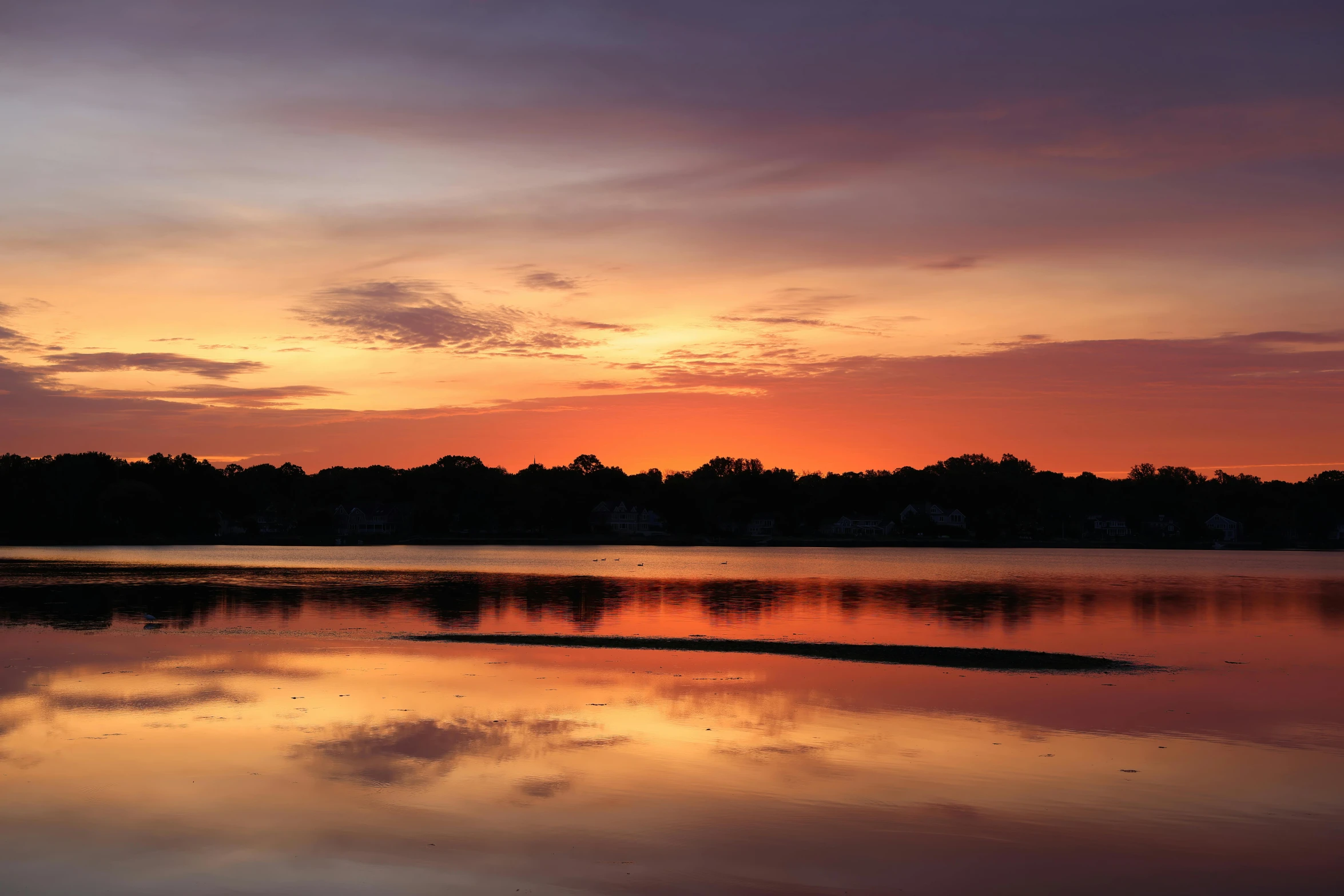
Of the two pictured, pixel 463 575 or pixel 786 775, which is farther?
pixel 463 575

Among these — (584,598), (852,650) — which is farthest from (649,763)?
(584,598)

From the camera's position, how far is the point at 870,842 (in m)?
15.2

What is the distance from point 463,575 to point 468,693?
6945 centimetres

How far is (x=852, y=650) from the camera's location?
125 feet

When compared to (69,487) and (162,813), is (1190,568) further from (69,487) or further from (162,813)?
(69,487)

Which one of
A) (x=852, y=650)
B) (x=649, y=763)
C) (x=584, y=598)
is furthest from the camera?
(x=584, y=598)

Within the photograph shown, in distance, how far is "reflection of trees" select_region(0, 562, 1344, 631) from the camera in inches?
2060

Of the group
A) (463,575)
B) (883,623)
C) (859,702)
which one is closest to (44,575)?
(463,575)

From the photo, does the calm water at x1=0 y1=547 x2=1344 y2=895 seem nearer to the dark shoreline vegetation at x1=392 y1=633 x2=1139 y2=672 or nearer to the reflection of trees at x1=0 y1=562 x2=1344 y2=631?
the dark shoreline vegetation at x1=392 y1=633 x2=1139 y2=672

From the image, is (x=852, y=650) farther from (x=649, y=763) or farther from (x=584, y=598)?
(x=584, y=598)

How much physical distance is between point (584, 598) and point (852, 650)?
31.4 meters

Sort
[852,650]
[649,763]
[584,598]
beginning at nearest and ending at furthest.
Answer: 1. [649,763]
2. [852,650]
3. [584,598]

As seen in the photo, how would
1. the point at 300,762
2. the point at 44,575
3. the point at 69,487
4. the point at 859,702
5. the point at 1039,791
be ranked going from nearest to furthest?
1. the point at 1039,791
2. the point at 300,762
3. the point at 859,702
4. the point at 44,575
5. the point at 69,487

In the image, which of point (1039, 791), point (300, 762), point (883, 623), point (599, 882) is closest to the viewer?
point (599, 882)
